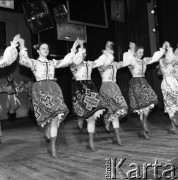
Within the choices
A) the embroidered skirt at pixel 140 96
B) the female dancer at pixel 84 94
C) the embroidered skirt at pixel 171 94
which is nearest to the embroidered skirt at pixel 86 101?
the female dancer at pixel 84 94

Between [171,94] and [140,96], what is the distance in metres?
0.58

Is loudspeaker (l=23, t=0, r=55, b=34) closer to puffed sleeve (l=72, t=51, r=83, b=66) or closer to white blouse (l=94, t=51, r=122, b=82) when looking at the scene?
white blouse (l=94, t=51, r=122, b=82)

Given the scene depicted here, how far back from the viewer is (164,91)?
12.4 ft

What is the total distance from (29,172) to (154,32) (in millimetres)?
6202

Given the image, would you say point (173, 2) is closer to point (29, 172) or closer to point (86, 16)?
point (86, 16)

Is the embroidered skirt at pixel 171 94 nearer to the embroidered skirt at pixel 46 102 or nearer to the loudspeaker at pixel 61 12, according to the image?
the embroidered skirt at pixel 46 102

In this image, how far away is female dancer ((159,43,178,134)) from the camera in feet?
12.2

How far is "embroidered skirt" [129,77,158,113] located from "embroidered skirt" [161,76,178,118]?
1.15 ft

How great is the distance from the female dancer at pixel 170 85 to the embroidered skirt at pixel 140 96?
355mm

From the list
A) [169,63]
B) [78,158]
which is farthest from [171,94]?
[78,158]

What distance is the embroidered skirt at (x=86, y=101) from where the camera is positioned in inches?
113

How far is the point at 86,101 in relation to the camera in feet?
9.53

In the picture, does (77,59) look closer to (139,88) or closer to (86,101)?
(86,101)

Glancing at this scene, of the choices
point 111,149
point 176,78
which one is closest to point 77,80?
point 111,149
